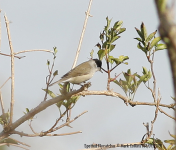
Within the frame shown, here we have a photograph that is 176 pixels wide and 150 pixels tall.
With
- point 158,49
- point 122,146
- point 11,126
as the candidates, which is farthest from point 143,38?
point 11,126

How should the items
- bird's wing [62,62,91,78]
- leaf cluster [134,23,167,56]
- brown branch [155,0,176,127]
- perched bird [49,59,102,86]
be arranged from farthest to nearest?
bird's wing [62,62,91,78], perched bird [49,59,102,86], leaf cluster [134,23,167,56], brown branch [155,0,176,127]

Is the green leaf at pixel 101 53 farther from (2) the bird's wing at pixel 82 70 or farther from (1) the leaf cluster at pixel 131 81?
(2) the bird's wing at pixel 82 70

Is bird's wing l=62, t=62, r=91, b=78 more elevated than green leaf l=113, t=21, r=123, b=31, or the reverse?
bird's wing l=62, t=62, r=91, b=78

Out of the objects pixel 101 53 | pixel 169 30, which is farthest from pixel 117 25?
pixel 169 30

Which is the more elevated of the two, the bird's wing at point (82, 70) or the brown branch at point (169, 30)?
the bird's wing at point (82, 70)

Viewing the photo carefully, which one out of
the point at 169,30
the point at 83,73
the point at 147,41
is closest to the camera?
the point at 169,30

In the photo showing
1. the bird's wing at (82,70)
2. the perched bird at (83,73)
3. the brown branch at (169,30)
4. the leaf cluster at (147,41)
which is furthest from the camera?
the bird's wing at (82,70)

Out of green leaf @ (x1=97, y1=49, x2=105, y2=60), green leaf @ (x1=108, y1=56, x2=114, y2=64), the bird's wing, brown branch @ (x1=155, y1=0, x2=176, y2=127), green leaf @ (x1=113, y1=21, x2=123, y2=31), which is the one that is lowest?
brown branch @ (x1=155, y1=0, x2=176, y2=127)

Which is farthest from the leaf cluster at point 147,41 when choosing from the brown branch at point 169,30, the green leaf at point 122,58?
the brown branch at point 169,30

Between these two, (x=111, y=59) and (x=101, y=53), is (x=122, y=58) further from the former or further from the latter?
(x=101, y=53)

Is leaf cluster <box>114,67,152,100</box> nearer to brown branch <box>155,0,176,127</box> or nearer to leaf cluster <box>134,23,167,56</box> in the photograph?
leaf cluster <box>134,23,167,56</box>

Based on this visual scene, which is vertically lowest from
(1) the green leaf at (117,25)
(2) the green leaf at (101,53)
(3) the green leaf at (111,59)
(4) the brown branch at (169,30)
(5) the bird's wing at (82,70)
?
(4) the brown branch at (169,30)

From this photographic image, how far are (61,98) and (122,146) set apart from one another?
0.78 m

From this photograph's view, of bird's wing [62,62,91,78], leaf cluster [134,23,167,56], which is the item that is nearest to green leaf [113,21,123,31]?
leaf cluster [134,23,167,56]
